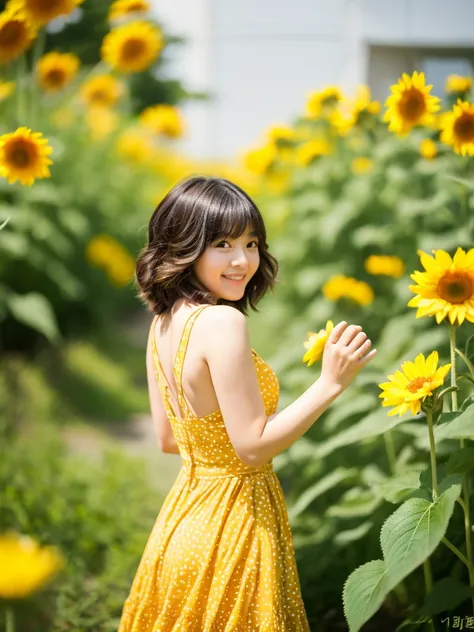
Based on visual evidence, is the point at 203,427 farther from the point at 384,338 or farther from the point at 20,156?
the point at 384,338

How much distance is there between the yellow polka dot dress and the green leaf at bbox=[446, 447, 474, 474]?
0.35 metres

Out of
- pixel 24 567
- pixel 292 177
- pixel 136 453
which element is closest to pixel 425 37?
pixel 292 177

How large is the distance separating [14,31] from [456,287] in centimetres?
126

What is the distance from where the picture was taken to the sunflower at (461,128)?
79.0 inches

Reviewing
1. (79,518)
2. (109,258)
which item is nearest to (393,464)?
(79,518)

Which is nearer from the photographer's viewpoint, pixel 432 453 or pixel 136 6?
pixel 432 453

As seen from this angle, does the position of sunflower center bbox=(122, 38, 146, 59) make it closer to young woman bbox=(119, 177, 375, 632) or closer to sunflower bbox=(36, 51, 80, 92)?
sunflower bbox=(36, 51, 80, 92)

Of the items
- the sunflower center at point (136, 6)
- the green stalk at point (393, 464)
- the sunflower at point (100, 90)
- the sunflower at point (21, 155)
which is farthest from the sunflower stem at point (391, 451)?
the sunflower at point (100, 90)

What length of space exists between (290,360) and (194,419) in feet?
3.87

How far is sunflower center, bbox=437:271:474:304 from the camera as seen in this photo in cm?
162

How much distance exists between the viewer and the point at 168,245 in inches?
70.3

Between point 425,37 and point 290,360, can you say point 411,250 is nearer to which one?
point 290,360

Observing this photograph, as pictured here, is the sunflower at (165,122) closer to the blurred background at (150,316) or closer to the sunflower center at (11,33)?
the blurred background at (150,316)

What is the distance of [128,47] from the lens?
347cm
